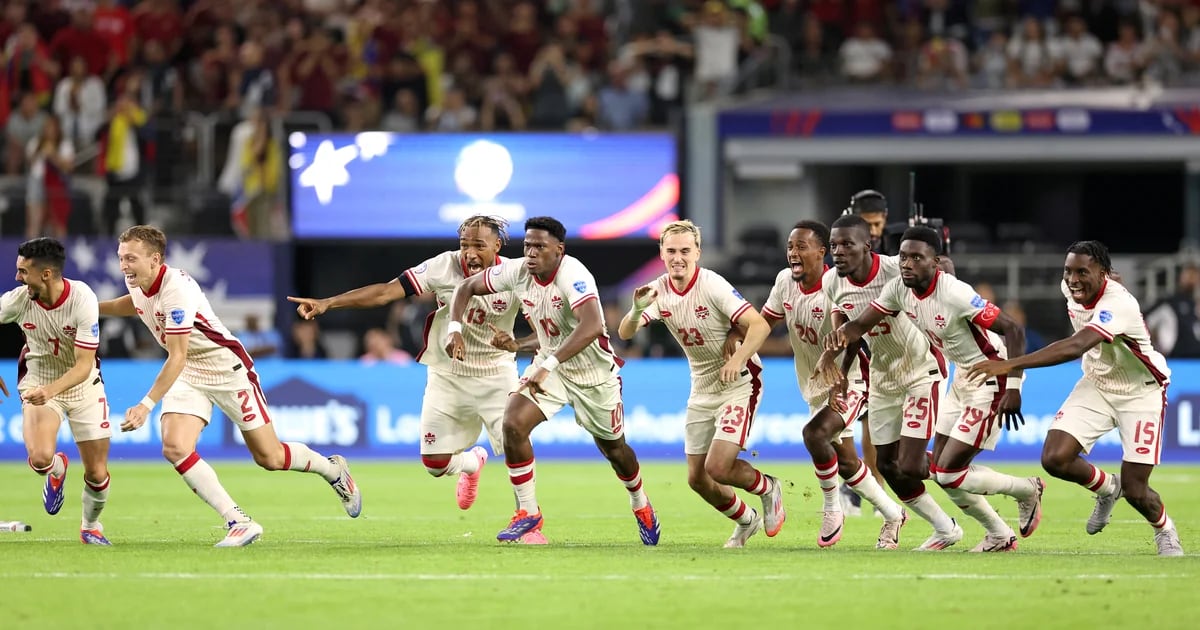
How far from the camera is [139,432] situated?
2128cm

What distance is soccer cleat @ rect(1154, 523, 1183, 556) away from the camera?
10883mm

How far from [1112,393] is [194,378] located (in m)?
5.96

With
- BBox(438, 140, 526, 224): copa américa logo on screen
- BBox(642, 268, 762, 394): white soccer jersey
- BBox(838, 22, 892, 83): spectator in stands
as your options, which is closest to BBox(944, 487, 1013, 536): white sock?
BBox(642, 268, 762, 394): white soccer jersey

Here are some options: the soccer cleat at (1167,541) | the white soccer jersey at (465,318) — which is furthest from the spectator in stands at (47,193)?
the soccer cleat at (1167,541)

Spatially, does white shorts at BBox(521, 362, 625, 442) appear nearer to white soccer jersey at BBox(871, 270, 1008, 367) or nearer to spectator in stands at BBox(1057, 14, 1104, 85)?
white soccer jersey at BBox(871, 270, 1008, 367)

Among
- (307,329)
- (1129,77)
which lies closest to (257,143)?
(307,329)

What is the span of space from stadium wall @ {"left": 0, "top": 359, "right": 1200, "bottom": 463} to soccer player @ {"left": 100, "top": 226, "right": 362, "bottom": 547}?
30.7 feet

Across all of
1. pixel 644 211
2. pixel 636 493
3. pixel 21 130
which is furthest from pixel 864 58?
pixel 636 493

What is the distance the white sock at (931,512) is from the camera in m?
11.5

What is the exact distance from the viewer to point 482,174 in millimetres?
25547

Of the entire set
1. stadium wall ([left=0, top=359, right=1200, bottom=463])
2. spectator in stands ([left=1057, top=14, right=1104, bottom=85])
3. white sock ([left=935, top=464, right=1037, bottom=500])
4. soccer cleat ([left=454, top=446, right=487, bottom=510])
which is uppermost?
spectator in stands ([left=1057, top=14, right=1104, bottom=85])

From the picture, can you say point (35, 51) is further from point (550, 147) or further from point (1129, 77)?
point (1129, 77)

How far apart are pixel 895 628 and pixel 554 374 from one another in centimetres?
457

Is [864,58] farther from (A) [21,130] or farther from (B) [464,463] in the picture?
(B) [464,463]
